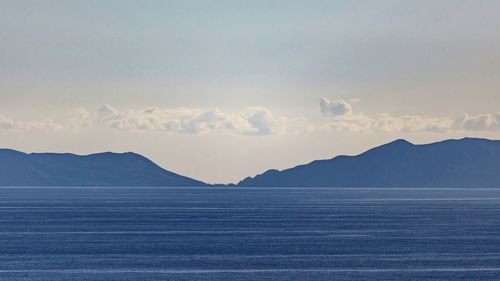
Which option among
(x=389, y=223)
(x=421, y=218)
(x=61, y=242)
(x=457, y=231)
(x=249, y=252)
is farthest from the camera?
(x=421, y=218)

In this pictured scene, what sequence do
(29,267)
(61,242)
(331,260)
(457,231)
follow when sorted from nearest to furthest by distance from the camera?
1. (29,267)
2. (331,260)
3. (61,242)
4. (457,231)

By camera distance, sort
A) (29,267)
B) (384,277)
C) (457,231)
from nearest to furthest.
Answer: (384,277), (29,267), (457,231)

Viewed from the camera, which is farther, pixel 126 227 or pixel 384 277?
pixel 126 227

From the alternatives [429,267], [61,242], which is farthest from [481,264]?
[61,242]

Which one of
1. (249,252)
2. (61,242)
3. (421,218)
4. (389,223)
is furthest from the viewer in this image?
(421,218)

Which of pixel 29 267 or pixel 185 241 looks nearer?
pixel 29 267

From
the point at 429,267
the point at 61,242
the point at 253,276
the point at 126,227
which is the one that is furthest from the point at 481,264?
the point at 126,227

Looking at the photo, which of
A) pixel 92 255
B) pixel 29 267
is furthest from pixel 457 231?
pixel 29 267

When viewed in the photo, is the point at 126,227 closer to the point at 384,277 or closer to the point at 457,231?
the point at 457,231

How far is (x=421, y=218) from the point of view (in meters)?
173

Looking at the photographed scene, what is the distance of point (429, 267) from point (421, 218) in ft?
283

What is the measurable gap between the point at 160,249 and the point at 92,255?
9.55m

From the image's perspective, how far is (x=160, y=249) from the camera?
105250 millimetres

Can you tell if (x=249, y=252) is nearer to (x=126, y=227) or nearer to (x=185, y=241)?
(x=185, y=241)
